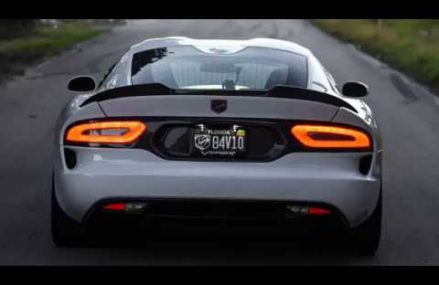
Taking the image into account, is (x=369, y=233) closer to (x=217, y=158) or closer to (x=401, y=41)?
(x=217, y=158)

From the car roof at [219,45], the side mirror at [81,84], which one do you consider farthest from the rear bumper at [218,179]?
the side mirror at [81,84]

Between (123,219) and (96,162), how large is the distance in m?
0.35

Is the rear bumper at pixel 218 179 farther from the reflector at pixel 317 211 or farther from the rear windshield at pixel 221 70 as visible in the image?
the rear windshield at pixel 221 70

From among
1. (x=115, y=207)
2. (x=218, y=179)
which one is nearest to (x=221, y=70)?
(x=218, y=179)

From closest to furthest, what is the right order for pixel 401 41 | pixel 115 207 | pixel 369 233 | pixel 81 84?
pixel 115 207
pixel 369 233
pixel 81 84
pixel 401 41

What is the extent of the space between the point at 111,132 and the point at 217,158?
0.60m

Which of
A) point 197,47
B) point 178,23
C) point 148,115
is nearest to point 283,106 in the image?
point 148,115

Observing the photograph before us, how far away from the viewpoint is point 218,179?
17.1 feet

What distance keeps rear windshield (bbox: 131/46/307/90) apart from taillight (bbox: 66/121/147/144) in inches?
33.1

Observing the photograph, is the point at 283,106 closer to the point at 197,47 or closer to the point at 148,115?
the point at 148,115

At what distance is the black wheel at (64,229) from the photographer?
18.3 feet

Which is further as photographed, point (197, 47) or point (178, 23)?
point (178, 23)

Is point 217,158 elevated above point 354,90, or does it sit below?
above
